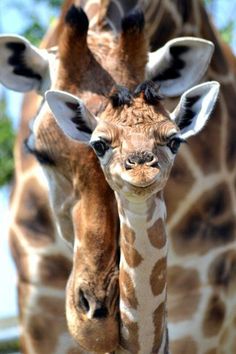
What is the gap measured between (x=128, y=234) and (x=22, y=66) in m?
1.43

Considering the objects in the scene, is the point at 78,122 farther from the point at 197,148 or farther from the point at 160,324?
the point at 197,148

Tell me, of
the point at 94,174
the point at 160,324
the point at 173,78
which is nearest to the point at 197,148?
the point at 173,78

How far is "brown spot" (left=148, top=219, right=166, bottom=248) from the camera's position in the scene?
4309mm

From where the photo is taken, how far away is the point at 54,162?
5254 mm

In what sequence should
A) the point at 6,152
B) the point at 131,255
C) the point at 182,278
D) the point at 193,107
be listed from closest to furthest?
the point at 131,255 → the point at 193,107 → the point at 182,278 → the point at 6,152

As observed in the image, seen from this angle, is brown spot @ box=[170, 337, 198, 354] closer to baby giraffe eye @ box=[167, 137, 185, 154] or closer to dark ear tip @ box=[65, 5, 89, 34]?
dark ear tip @ box=[65, 5, 89, 34]

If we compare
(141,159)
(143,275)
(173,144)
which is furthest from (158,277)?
(141,159)

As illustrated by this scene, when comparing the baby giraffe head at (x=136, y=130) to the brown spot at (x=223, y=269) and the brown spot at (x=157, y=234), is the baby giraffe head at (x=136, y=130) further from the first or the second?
the brown spot at (x=223, y=269)

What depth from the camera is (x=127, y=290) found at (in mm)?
4465

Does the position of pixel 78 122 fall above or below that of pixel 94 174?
above

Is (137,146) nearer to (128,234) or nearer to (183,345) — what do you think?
(128,234)


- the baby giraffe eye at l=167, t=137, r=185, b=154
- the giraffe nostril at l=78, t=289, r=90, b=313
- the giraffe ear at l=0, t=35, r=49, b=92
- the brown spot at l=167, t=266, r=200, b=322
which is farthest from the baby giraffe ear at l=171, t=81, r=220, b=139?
the brown spot at l=167, t=266, r=200, b=322

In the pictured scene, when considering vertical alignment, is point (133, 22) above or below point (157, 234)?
above

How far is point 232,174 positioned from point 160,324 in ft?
7.08
